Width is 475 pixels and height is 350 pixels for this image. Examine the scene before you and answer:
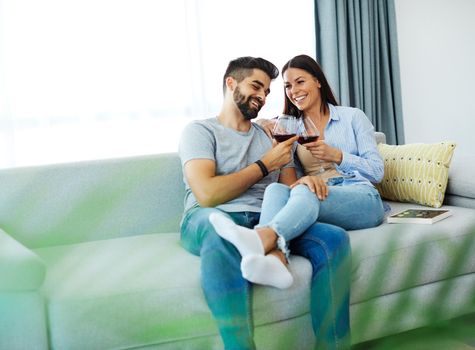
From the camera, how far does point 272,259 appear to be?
150 centimetres

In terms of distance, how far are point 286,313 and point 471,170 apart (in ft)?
3.74

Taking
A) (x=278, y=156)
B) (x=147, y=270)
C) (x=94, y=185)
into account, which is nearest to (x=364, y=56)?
(x=278, y=156)

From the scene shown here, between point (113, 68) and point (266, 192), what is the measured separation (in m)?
1.78

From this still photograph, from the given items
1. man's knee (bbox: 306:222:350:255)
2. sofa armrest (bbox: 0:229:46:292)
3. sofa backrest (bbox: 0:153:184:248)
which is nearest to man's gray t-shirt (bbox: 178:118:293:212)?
sofa backrest (bbox: 0:153:184:248)

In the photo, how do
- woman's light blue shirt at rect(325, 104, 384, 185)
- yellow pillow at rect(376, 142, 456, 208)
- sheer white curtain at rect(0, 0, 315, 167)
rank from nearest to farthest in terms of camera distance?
woman's light blue shirt at rect(325, 104, 384, 185) → yellow pillow at rect(376, 142, 456, 208) → sheer white curtain at rect(0, 0, 315, 167)

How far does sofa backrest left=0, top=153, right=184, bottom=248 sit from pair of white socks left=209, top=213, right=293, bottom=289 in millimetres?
571

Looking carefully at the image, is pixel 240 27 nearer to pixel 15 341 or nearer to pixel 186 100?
pixel 186 100

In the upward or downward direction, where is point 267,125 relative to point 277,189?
upward

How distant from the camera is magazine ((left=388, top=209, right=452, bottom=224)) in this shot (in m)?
2.00

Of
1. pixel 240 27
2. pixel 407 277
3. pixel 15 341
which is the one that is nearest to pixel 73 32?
pixel 240 27

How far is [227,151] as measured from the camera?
2.13 m

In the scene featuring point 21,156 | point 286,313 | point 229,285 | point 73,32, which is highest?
point 73,32

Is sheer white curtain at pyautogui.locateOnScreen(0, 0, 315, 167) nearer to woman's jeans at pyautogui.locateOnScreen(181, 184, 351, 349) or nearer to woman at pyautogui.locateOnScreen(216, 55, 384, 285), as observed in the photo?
woman at pyautogui.locateOnScreen(216, 55, 384, 285)

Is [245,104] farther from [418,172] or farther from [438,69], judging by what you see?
[438,69]
